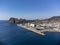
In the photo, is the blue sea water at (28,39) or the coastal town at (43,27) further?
the coastal town at (43,27)

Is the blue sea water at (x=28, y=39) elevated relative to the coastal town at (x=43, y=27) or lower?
lower

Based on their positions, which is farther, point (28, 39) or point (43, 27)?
point (43, 27)

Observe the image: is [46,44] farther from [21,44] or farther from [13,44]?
[13,44]

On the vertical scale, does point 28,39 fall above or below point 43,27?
below

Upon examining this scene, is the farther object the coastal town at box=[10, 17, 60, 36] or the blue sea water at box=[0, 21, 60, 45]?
the coastal town at box=[10, 17, 60, 36]

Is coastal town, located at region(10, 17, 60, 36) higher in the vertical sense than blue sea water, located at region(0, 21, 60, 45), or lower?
higher

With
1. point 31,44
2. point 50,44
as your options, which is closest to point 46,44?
point 50,44

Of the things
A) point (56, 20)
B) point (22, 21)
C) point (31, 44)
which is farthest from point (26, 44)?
point (22, 21)

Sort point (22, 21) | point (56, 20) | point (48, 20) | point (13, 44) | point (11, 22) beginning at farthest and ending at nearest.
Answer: point (22, 21), point (11, 22), point (48, 20), point (56, 20), point (13, 44)

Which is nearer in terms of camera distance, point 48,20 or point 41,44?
point 41,44

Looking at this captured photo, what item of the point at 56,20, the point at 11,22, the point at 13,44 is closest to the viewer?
the point at 13,44
